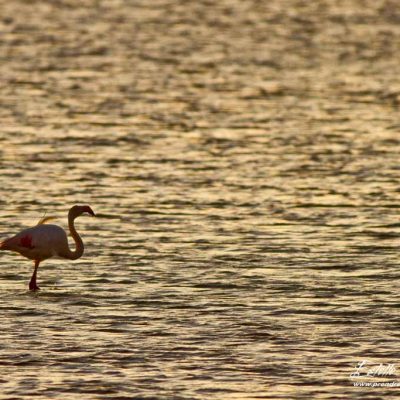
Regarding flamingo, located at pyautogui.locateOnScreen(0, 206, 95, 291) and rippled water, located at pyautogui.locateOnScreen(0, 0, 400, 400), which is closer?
rippled water, located at pyautogui.locateOnScreen(0, 0, 400, 400)

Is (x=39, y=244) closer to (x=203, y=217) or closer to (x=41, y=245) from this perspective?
(x=41, y=245)

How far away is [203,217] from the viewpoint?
2244cm

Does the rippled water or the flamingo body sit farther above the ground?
the flamingo body

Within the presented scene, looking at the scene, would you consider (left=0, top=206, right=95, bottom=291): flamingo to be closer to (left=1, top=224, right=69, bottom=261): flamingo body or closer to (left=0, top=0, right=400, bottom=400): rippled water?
(left=1, top=224, right=69, bottom=261): flamingo body

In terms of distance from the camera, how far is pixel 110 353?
15.1 m

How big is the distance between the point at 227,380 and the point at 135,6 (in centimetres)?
5196

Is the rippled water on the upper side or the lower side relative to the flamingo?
lower

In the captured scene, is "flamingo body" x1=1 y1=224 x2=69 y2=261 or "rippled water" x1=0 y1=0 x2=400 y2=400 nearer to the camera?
"rippled water" x1=0 y1=0 x2=400 y2=400

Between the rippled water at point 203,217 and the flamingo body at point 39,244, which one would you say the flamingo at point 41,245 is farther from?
the rippled water at point 203,217

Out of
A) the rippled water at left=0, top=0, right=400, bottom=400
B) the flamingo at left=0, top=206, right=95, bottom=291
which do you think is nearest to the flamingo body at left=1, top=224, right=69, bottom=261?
the flamingo at left=0, top=206, right=95, bottom=291

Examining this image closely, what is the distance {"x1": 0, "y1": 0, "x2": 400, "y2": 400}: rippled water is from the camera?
14.9m

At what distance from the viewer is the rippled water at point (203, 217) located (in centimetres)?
1485

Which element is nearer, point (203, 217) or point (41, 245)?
point (41, 245)

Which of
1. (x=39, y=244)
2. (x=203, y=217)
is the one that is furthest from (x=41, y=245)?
(x=203, y=217)
